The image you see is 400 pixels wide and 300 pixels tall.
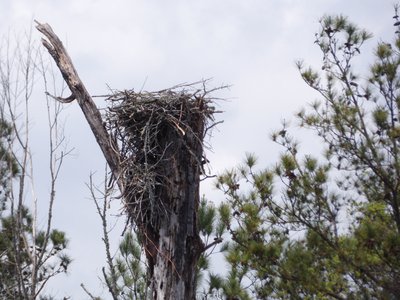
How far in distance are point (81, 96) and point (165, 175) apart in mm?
979

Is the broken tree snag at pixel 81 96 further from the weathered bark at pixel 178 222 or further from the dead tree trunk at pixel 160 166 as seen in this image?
the weathered bark at pixel 178 222

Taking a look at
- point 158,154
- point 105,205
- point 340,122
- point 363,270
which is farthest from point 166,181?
point 340,122

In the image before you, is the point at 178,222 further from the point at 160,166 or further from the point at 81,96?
the point at 81,96

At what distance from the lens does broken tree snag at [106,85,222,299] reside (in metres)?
5.90

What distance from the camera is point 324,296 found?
8398mm

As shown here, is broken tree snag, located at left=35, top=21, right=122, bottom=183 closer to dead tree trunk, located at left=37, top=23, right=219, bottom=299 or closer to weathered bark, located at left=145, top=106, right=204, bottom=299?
dead tree trunk, located at left=37, top=23, right=219, bottom=299

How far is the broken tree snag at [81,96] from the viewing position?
6.27 meters

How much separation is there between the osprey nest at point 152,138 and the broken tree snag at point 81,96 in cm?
7

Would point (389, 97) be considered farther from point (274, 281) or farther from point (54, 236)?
point (54, 236)

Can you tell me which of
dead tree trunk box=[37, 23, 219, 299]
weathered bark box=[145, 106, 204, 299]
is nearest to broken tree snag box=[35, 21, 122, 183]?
dead tree trunk box=[37, 23, 219, 299]

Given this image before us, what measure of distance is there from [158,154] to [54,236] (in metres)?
3.58

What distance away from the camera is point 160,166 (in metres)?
6.14

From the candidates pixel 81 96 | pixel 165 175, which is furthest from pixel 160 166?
pixel 81 96

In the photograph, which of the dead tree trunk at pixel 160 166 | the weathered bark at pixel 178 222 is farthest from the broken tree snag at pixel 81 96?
the weathered bark at pixel 178 222
